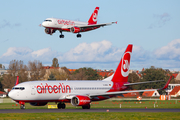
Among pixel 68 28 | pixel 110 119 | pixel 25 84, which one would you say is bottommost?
pixel 110 119

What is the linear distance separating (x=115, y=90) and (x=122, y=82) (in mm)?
2038

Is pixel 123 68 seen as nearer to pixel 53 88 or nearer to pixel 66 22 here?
pixel 66 22

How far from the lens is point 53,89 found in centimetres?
4450

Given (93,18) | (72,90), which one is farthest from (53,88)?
(93,18)

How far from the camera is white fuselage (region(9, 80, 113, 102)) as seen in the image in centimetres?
4241

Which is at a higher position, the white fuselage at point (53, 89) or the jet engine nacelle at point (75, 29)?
the jet engine nacelle at point (75, 29)

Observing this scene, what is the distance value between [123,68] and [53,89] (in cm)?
1251

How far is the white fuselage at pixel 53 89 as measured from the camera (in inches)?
1670

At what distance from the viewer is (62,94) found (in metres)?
45.3

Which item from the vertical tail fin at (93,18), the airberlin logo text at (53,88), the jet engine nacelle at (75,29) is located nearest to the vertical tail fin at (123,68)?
the jet engine nacelle at (75,29)

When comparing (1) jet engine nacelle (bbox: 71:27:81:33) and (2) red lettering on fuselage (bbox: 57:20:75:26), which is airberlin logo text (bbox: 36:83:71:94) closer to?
(1) jet engine nacelle (bbox: 71:27:81:33)

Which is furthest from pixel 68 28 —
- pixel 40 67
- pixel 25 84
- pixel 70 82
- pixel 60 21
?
pixel 40 67

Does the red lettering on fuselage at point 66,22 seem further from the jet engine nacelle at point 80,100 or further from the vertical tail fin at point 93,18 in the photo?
the jet engine nacelle at point 80,100

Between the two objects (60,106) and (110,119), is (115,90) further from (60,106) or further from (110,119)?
(110,119)
